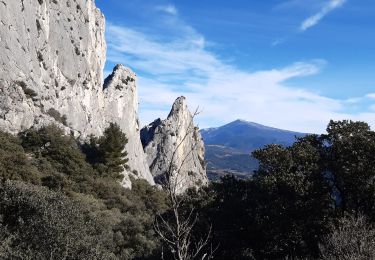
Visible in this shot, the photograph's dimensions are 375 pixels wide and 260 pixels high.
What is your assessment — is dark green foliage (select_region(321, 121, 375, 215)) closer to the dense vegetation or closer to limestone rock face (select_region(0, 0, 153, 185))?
the dense vegetation

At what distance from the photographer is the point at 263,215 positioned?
2852 centimetres

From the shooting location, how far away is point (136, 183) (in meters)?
62.4

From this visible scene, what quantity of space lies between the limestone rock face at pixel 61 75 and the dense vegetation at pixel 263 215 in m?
14.7

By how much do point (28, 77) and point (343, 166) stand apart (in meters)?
43.4

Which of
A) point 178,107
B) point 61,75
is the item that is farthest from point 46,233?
point 178,107

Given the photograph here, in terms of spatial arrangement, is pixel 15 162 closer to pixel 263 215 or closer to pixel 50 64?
pixel 50 64

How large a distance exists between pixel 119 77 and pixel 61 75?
18914 millimetres

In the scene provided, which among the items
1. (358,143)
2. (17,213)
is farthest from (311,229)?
(17,213)

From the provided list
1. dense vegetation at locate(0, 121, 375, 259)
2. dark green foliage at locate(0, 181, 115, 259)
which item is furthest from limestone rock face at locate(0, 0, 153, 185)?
dark green foliage at locate(0, 181, 115, 259)

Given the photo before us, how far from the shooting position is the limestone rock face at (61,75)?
51938 millimetres

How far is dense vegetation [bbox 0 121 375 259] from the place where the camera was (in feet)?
76.9

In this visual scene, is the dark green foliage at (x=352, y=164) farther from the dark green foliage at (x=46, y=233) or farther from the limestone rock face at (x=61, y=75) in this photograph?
the limestone rock face at (x=61, y=75)

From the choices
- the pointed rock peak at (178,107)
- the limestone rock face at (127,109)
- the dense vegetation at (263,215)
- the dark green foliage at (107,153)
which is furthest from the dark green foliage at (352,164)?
the pointed rock peak at (178,107)

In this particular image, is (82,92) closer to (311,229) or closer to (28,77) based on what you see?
(28,77)
